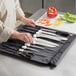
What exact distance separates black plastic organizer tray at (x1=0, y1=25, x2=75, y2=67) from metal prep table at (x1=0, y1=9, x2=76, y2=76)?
28 millimetres

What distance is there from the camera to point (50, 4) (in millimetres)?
2588

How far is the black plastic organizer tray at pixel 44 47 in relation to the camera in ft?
2.93

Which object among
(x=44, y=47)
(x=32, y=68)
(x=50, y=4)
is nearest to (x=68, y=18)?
(x=44, y=47)

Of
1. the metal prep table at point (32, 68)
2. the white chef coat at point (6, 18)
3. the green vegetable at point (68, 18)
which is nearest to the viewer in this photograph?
the metal prep table at point (32, 68)

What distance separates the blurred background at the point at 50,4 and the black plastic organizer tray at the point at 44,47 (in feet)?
4.83

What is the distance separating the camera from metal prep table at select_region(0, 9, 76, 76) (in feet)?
2.70

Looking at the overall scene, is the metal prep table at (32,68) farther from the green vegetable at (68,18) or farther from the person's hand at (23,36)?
the green vegetable at (68,18)

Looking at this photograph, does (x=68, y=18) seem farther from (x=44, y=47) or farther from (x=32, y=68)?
(x=32, y=68)

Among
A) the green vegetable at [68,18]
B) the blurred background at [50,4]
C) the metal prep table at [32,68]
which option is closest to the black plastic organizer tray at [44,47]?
the metal prep table at [32,68]

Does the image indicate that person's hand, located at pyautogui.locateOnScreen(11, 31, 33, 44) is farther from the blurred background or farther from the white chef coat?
the blurred background

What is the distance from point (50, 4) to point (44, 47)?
172cm

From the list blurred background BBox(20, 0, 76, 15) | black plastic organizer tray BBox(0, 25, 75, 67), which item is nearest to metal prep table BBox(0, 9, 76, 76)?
black plastic organizer tray BBox(0, 25, 75, 67)

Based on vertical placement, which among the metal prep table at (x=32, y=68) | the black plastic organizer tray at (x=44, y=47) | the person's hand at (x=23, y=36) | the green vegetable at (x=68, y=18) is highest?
the green vegetable at (x=68, y=18)

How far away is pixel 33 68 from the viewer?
33.7 inches
